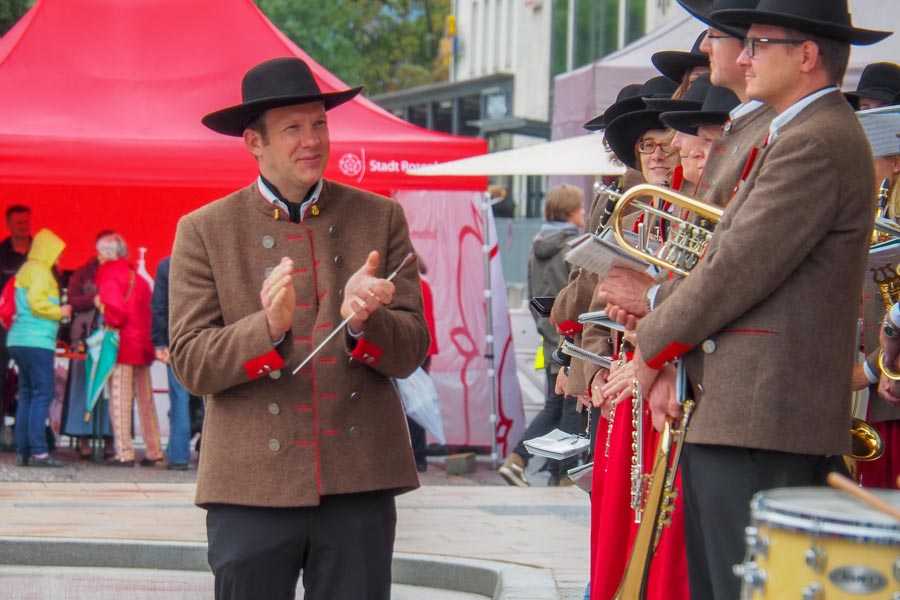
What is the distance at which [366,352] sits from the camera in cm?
432

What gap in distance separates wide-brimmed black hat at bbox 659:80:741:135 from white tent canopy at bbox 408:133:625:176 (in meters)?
4.68

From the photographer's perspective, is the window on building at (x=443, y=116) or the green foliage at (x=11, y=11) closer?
the green foliage at (x=11, y=11)

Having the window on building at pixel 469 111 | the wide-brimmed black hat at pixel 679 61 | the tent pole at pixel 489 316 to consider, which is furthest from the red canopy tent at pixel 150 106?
the window on building at pixel 469 111

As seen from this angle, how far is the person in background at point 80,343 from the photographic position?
43.1ft

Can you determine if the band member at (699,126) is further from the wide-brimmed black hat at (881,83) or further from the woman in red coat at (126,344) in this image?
the woman in red coat at (126,344)

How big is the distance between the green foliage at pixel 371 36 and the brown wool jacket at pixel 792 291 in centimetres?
3031

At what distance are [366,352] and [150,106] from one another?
8.90m

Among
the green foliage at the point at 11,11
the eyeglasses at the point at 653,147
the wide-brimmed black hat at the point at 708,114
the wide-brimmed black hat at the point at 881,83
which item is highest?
the green foliage at the point at 11,11

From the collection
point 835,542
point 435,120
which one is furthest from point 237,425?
point 435,120

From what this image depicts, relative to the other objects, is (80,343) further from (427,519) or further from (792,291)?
(792,291)

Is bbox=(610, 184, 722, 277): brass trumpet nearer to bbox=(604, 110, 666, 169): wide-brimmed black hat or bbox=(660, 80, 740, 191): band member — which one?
bbox=(660, 80, 740, 191): band member

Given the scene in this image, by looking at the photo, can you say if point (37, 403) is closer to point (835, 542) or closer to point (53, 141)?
point (53, 141)

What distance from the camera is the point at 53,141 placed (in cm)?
1217

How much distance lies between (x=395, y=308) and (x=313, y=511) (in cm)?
58
